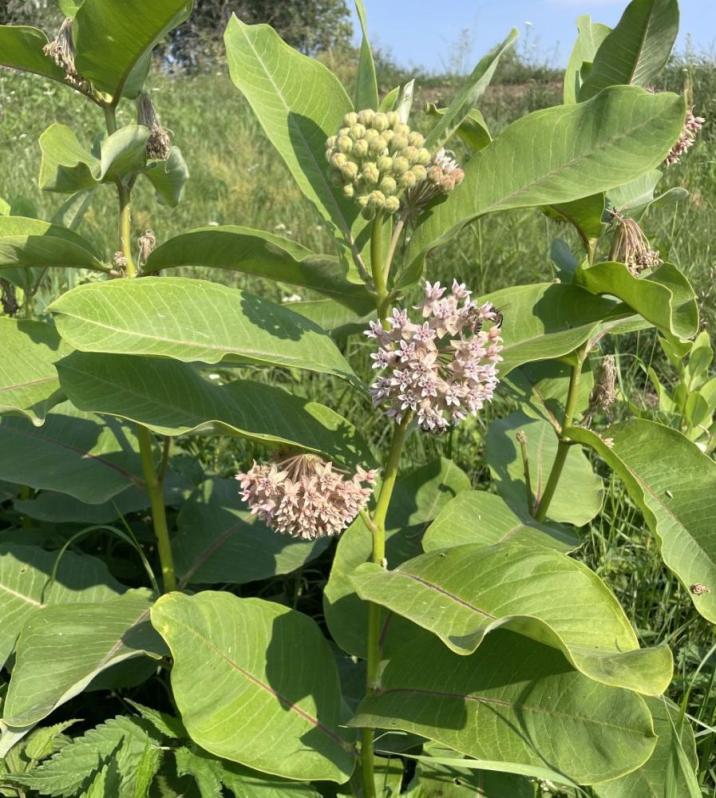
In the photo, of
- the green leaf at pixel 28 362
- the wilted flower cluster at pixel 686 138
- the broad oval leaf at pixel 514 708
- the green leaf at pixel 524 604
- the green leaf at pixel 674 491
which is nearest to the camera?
the green leaf at pixel 524 604

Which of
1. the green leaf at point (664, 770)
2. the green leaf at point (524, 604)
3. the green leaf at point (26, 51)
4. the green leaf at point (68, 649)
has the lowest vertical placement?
the green leaf at point (68, 649)

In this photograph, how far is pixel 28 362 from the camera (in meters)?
1.54

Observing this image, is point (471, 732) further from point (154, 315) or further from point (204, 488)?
point (204, 488)

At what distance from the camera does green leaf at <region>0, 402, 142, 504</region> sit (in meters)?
1.67

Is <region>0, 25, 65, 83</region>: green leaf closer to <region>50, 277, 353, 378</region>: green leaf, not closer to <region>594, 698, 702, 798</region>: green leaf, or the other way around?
<region>50, 277, 353, 378</region>: green leaf

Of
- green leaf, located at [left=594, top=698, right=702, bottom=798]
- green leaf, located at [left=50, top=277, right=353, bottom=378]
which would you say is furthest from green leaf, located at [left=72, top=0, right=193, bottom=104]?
green leaf, located at [left=594, top=698, right=702, bottom=798]

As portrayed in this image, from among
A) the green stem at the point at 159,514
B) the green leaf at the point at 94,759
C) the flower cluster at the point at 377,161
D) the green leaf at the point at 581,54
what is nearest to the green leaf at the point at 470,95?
the flower cluster at the point at 377,161

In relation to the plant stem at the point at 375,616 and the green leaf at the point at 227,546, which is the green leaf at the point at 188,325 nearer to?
the plant stem at the point at 375,616

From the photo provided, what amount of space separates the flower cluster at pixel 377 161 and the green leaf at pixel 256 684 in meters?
0.66

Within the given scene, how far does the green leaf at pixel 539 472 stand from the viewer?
1.77m

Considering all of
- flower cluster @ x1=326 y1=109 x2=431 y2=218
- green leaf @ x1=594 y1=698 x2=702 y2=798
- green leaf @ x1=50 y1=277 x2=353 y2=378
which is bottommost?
green leaf @ x1=594 y1=698 x2=702 y2=798

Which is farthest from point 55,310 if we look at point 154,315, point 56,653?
point 56,653

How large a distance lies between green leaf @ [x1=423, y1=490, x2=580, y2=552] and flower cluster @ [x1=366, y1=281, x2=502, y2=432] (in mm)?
372

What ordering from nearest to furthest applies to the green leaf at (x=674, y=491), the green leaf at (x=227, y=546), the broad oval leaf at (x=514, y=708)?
1. the broad oval leaf at (x=514, y=708)
2. the green leaf at (x=674, y=491)
3. the green leaf at (x=227, y=546)
